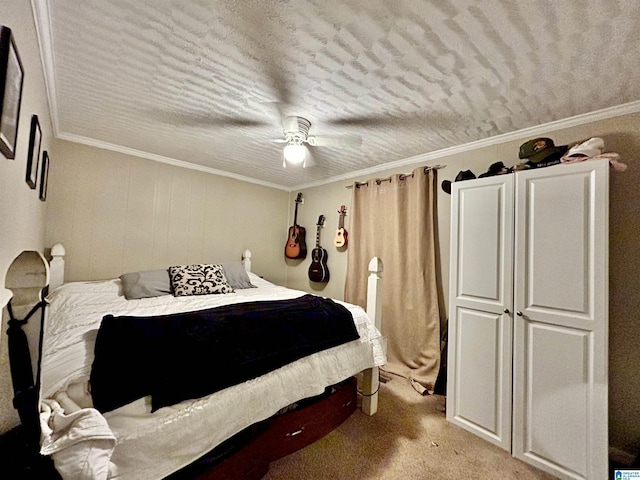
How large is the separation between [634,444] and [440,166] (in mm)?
2319

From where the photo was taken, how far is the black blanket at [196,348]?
105 centimetres

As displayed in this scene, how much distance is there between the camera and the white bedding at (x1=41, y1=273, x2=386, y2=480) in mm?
1006

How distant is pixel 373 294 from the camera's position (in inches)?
82.8

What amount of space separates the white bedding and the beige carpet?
0.39 metres

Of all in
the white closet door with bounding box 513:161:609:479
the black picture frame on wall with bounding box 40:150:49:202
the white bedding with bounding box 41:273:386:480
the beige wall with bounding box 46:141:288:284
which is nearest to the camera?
the white bedding with bounding box 41:273:386:480

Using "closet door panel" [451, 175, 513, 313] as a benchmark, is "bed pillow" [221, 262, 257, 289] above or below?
below

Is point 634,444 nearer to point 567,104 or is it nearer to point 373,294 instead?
point 373,294

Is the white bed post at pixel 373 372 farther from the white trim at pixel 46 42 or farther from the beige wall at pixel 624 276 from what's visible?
the white trim at pixel 46 42

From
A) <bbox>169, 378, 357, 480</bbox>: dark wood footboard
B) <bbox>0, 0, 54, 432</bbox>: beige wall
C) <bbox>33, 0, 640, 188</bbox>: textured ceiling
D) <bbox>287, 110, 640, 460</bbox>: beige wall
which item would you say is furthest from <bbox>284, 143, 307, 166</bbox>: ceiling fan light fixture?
<bbox>287, 110, 640, 460</bbox>: beige wall

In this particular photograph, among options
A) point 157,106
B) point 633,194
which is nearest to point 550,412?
point 633,194

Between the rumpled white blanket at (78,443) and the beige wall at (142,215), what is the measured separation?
7.45 feet

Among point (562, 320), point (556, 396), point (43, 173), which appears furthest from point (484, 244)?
point (43, 173)

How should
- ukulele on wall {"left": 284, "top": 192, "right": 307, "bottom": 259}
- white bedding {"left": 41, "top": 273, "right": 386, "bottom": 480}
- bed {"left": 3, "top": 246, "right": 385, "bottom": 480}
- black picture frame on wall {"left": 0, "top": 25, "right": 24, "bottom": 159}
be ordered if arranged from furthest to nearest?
1. ukulele on wall {"left": 284, "top": 192, "right": 307, "bottom": 259}
2. white bedding {"left": 41, "top": 273, "right": 386, "bottom": 480}
3. bed {"left": 3, "top": 246, "right": 385, "bottom": 480}
4. black picture frame on wall {"left": 0, "top": 25, "right": 24, "bottom": 159}

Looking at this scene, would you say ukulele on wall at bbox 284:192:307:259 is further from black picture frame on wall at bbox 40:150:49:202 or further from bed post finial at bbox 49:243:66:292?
black picture frame on wall at bbox 40:150:49:202
